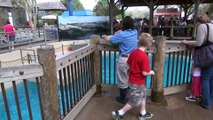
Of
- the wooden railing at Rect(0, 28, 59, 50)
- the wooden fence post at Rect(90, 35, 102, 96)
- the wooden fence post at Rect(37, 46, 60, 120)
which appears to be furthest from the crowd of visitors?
the wooden railing at Rect(0, 28, 59, 50)

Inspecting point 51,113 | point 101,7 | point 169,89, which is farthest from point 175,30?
point 101,7

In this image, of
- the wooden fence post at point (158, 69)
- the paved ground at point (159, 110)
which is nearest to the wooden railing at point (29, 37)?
the paved ground at point (159, 110)

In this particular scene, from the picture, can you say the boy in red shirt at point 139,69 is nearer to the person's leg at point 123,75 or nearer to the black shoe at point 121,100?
the person's leg at point 123,75

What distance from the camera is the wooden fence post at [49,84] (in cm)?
189

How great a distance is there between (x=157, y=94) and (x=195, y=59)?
2.56ft

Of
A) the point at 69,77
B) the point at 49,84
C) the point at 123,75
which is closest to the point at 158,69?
the point at 123,75

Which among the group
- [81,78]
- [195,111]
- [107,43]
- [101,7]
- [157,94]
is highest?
[101,7]

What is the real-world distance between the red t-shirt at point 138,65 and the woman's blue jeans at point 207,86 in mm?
1067

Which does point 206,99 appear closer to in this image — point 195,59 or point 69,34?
point 195,59

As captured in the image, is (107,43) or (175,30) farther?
(175,30)

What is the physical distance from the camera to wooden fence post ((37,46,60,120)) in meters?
1.89

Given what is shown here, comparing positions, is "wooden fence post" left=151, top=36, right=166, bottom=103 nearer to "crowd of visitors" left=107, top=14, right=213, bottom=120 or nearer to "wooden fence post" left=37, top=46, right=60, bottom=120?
"crowd of visitors" left=107, top=14, right=213, bottom=120

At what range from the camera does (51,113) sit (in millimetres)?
2059

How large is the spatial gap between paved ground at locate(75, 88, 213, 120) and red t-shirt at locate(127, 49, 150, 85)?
63cm
